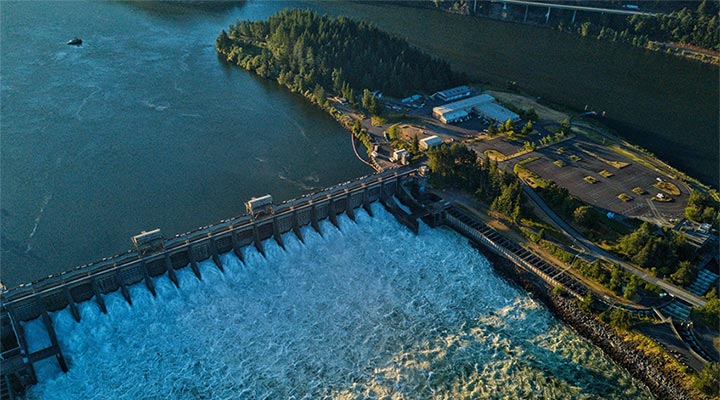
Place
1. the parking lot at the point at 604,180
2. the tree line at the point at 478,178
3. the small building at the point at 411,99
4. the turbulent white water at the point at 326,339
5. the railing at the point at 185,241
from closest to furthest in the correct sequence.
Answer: the turbulent white water at the point at 326,339, the railing at the point at 185,241, the tree line at the point at 478,178, the parking lot at the point at 604,180, the small building at the point at 411,99

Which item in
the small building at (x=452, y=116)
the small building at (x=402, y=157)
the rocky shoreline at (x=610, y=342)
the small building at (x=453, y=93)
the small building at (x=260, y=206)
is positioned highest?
the small building at (x=260, y=206)

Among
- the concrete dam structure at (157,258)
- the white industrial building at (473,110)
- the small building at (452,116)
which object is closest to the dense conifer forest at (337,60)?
the white industrial building at (473,110)

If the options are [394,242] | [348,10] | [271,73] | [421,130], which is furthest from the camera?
[348,10]

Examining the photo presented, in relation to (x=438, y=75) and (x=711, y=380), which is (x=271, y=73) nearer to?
(x=438, y=75)

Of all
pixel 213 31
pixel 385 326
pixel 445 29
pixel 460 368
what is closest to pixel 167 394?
pixel 385 326

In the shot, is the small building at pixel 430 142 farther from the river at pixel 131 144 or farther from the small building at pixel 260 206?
the small building at pixel 260 206

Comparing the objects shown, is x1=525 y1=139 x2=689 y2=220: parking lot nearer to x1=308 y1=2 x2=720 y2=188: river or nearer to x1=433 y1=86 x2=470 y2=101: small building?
x1=308 y1=2 x2=720 y2=188: river
